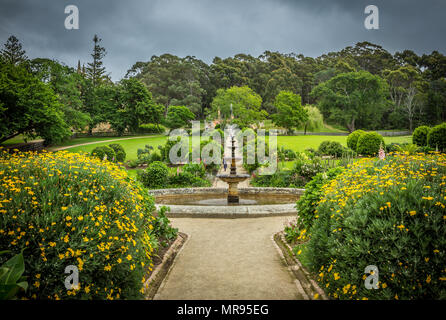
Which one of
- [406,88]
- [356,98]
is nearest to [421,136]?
[356,98]

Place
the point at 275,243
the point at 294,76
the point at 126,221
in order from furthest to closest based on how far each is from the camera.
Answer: the point at 294,76 → the point at 275,243 → the point at 126,221

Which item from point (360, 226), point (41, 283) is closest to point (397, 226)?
point (360, 226)

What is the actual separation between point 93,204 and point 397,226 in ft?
10.2

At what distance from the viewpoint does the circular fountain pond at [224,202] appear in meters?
7.52

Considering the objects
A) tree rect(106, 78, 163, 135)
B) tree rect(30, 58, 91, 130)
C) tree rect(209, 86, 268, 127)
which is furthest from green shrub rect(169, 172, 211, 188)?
tree rect(209, 86, 268, 127)

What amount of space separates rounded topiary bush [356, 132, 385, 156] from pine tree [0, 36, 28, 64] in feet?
109

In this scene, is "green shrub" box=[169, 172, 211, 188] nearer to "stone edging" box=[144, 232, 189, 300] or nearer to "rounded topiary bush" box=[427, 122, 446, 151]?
"stone edging" box=[144, 232, 189, 300]

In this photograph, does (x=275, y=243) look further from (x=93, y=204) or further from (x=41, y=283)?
(x=41, y=283)

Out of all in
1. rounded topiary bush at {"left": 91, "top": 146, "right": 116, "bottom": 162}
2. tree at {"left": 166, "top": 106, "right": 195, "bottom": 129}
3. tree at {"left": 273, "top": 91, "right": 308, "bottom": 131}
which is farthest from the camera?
tree at {"left": 273, "top": 91, "right": 308, "bottom": 131}

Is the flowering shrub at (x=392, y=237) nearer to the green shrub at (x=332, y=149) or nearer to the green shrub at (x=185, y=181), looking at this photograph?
the green shrub at (x=185, y=181)

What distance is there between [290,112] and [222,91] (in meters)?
11.8

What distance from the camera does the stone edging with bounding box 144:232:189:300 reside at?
3592 mm

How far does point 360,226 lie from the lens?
2.89m

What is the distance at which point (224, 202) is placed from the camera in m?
9.67
